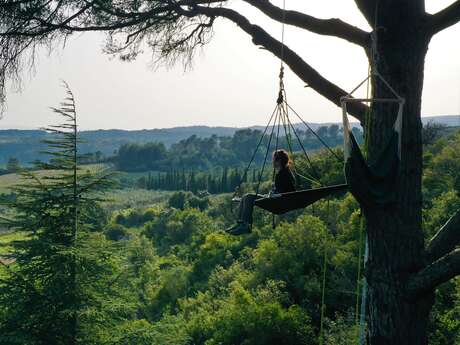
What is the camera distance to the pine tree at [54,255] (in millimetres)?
8281

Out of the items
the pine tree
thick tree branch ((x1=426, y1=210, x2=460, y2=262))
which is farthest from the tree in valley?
the pine tree

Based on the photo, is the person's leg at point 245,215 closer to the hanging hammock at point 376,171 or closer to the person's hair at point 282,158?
the person's hair at point 282,158

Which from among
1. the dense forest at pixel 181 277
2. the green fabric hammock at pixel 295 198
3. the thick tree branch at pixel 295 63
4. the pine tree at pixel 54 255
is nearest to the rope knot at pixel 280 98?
the thick tree branch at pixel 295 63

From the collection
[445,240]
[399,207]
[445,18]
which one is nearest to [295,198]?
[399,207]

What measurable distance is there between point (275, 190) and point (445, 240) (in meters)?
1.88

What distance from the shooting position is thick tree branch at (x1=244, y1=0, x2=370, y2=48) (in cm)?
410

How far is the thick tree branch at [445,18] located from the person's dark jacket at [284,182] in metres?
2.04

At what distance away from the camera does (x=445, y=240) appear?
3566 millimetres

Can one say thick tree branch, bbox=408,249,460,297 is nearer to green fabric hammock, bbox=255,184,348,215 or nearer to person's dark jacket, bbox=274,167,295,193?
green fabric hammock, bbox=255,184,348,215

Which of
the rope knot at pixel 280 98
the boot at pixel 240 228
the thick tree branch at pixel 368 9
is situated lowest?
the boot at pixel 240 228

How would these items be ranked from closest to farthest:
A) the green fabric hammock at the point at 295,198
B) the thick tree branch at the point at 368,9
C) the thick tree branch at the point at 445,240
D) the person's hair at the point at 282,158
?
the thick tree branch at the point at 445,240
the thick tree branch at the point at 368,9
the green fabric hammock at the point at 295,198
the person's hair at the point at 282,158

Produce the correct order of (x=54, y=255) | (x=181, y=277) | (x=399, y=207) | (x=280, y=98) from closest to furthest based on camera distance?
(x=399, y=207), (x=280, y=98), (x=54, y=255), (x=181, y=277)

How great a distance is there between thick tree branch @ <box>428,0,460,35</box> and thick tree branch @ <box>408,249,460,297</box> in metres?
1.63

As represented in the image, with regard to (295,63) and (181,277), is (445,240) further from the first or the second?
(181,277)
